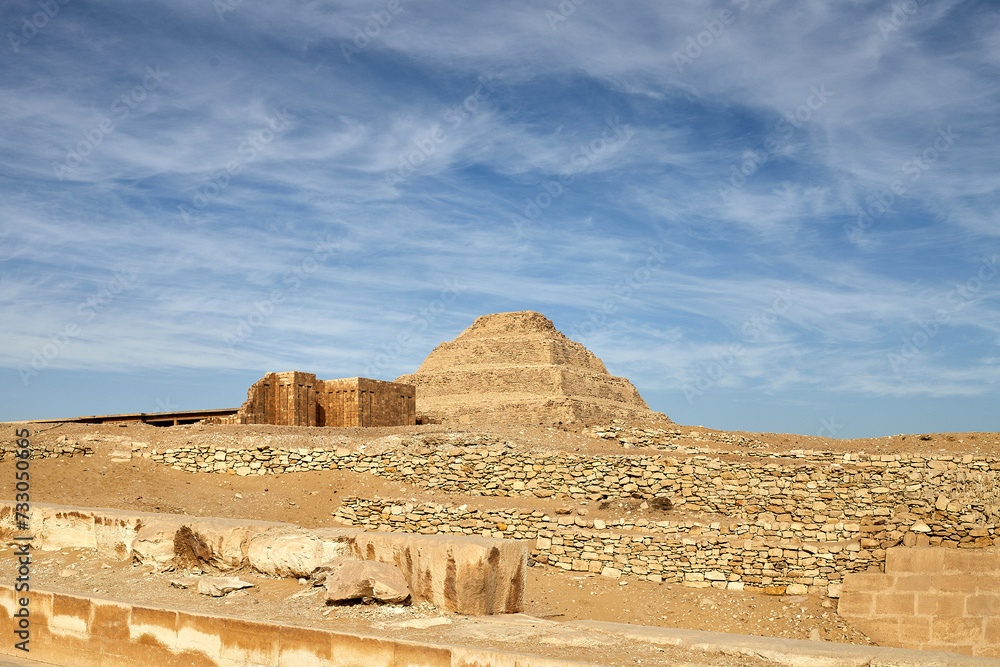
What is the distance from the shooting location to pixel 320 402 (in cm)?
2773

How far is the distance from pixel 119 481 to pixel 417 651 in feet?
53.0

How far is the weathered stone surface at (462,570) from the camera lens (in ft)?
14.3

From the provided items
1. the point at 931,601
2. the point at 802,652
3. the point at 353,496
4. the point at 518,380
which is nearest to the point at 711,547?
the point at 931,601

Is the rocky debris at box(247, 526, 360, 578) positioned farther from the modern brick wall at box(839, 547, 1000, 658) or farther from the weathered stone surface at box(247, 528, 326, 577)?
the modern brick wall at box(839, 547, 1000, 658)

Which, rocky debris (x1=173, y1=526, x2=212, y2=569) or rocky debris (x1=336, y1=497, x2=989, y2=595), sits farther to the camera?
rocky debris (x1=336, y1=497, x2=989, y2=595)

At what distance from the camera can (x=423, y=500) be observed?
17.3 m

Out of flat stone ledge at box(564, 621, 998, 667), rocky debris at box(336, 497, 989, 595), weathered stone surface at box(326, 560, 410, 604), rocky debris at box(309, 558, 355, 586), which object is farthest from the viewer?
rocky debris at box(336, 497, 989, 595)

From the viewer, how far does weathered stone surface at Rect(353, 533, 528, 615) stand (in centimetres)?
436

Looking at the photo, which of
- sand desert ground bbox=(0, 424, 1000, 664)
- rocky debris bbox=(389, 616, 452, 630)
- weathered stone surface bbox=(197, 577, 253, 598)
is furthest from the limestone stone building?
rocky debris bbox=(389, 616, 452, 630)

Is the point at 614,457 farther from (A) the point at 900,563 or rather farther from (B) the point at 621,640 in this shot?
(B) the point at 621,640

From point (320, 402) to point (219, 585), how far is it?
23.3m

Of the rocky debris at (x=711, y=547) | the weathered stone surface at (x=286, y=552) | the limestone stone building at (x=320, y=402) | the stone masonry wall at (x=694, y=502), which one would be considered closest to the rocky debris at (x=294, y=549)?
the weathered stone surface at (x=286, y=552)

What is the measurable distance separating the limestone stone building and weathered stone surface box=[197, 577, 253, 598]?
21152 millimetres

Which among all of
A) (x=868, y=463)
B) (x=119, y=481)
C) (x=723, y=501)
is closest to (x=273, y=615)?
(x=723, y=501)
